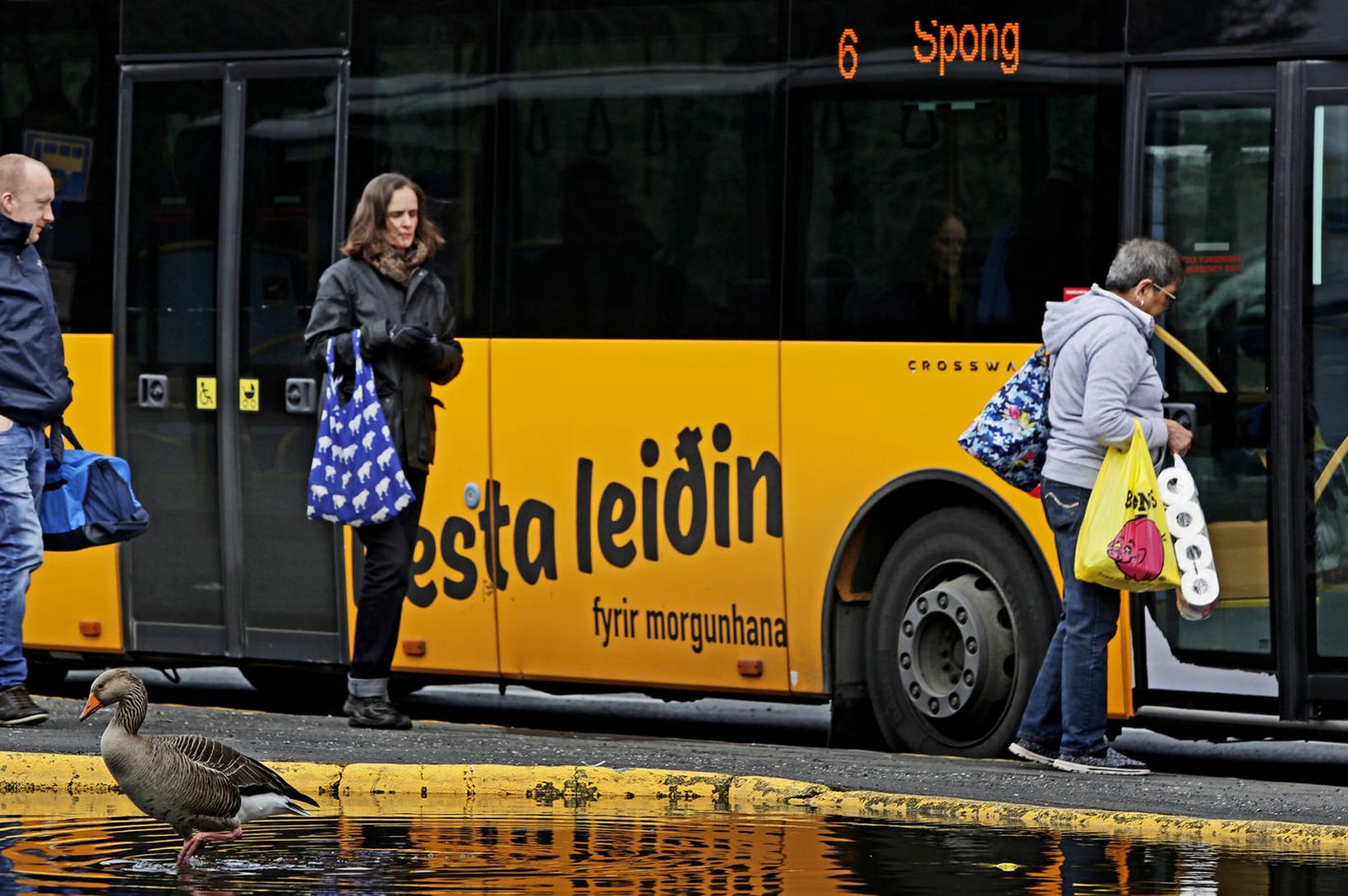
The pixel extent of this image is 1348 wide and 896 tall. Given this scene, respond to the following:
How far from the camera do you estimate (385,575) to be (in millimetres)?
10617

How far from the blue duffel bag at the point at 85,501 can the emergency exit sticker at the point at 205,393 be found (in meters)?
1.75

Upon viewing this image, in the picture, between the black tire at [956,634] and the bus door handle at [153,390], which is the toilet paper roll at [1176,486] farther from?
the bus door handle at [153,390]

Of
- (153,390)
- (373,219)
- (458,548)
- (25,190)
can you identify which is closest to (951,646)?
(458,548)

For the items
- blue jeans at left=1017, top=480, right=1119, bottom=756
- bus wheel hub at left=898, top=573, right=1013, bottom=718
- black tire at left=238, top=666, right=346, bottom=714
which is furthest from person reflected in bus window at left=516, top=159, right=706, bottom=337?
black tire at left=238, top=666, right=346, bottom=714

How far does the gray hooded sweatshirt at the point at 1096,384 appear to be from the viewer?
952cm

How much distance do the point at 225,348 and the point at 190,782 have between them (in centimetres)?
476

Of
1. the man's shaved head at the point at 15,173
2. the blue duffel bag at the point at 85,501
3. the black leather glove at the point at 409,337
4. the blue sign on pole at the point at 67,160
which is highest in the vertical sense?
the blue sign on pole at the point at 67,160

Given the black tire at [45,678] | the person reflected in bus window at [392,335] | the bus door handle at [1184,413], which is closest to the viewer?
the bus door handle at [1184,413]

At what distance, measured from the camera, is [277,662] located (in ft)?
41.2

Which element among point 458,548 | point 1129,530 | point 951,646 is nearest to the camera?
point 1129,530

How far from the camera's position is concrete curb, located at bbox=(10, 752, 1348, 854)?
8.75 metres

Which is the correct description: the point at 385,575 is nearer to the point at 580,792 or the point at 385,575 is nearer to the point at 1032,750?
the point at 580,792

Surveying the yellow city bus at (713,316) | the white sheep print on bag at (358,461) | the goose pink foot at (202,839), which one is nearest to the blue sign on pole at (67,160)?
the yellow city bus at (713,316)

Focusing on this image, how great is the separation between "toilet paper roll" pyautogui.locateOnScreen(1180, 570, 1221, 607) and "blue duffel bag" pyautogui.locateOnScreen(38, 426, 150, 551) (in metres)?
3.65
